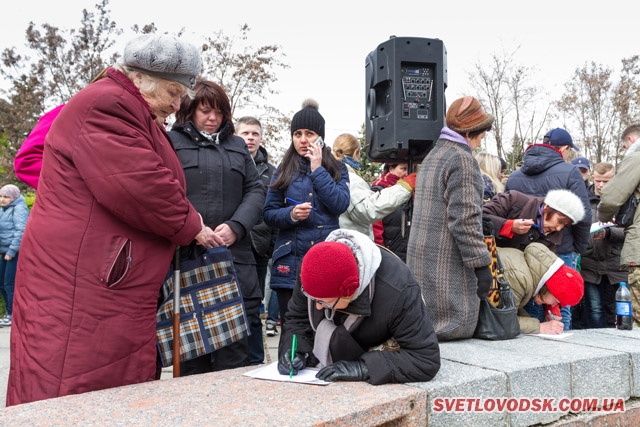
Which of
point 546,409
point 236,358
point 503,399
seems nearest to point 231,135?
point 236,358

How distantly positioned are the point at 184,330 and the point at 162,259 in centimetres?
42

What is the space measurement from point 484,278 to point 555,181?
1797 mm

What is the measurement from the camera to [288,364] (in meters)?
2.48

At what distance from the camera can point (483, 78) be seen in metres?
22.2

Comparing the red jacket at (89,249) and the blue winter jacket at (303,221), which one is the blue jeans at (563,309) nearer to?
the blue winter jacket at (303,221)

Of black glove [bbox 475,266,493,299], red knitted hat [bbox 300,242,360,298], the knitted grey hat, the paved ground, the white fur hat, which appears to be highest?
the knitted grey hat

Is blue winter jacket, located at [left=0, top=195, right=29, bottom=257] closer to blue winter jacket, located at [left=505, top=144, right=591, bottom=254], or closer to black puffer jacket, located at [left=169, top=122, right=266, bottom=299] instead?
black puffer jacket, located at [left=169, top=122, right=266, bottom=299]

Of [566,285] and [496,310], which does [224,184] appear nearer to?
[496,310]

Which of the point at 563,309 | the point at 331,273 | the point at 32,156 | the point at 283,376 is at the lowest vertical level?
the point at 563,309

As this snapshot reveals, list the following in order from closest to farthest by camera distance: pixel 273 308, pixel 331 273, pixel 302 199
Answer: pixel 331 273 → pixel 302 199 → pixel 273 308

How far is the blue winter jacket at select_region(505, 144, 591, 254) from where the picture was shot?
4.47m

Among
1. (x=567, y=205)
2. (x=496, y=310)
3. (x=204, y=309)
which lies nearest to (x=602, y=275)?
(x=567, y=205)

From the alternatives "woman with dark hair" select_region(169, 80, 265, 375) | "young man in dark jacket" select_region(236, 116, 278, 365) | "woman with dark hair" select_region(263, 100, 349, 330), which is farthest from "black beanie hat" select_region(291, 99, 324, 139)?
"woman with dark hair" select_region(169, 80, 265, 375)

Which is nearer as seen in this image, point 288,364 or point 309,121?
point 288,364
